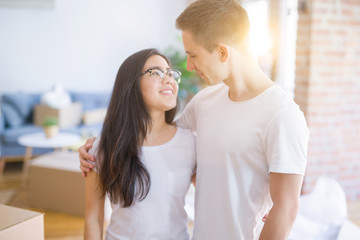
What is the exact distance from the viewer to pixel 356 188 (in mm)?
3631

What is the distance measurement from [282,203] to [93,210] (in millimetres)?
731

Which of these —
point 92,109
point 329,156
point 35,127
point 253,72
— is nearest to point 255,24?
point 329,156

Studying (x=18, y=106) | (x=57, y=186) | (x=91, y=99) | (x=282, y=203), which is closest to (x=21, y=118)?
(x=18, y=106)

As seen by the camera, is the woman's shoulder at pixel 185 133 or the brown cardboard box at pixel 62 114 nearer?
the woman's shoulder at pixel 185 133

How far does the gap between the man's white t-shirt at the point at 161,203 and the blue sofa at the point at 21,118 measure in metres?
3.52

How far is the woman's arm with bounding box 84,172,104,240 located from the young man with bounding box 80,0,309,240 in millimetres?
396

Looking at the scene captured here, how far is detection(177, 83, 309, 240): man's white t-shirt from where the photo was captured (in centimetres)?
109

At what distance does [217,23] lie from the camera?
124 cm

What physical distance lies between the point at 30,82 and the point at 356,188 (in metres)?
4.74

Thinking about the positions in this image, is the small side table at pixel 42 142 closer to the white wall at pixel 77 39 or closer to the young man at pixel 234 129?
the white wall at pixel 77 39

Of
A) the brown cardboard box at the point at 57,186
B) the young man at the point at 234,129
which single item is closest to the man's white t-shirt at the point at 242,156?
the young man at the point at 234,129

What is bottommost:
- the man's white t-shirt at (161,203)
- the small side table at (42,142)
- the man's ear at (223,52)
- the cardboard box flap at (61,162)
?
the cardboard box flap at (61,162)

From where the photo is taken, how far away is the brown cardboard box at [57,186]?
3293 millimetres

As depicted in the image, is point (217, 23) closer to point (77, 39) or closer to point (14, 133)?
point (14, 133)
